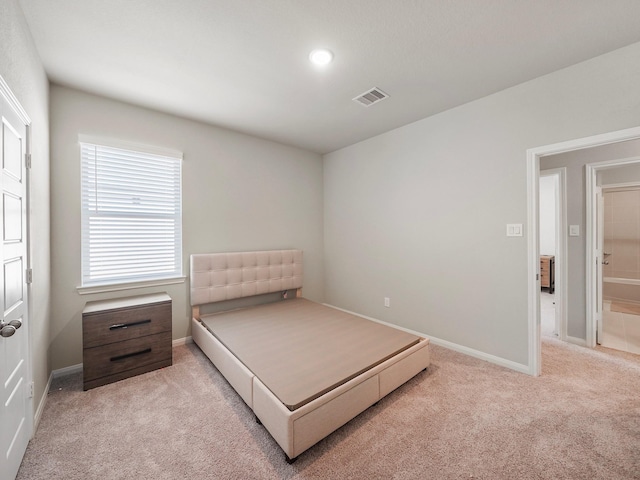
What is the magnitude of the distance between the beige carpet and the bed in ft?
0.44

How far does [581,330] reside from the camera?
3.05 meters

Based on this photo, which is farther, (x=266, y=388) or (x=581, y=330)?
(x=581, y=330)

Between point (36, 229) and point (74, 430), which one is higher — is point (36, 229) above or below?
above

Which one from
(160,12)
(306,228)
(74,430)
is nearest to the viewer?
(160,12)

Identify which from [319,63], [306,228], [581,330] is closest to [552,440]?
[581,330]

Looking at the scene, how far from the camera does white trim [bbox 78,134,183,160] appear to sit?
102 inches

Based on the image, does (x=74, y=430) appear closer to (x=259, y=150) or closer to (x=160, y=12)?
(x=160, y=12)

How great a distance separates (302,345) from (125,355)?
1597 millimetres

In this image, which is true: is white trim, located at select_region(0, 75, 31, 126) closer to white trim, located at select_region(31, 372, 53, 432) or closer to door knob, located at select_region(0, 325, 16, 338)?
door knob, located at select_region(0, 325, 16, 338)

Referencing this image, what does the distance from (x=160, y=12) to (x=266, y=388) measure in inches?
96.2

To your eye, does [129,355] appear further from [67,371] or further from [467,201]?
[467,201]

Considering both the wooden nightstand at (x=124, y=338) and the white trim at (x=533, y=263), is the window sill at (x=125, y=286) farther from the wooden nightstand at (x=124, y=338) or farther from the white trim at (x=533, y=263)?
the white trim at (x=533, y=263)

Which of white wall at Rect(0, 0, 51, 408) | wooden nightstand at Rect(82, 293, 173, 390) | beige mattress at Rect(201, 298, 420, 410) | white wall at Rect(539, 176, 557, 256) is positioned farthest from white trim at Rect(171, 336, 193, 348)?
white wall at Rect(539, 176, 557, 256)

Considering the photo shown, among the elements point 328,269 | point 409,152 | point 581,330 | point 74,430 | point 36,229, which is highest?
point 409,152
